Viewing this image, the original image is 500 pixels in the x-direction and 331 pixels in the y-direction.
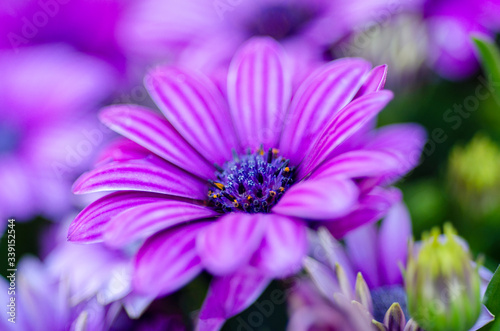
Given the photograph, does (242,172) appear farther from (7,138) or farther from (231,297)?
(7,138)

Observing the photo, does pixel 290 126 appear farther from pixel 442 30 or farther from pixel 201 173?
pixel 442 30

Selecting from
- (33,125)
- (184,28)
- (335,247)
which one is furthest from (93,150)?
(335,247)

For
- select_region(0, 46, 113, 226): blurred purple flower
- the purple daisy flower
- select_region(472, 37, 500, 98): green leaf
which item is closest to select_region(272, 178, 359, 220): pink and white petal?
the purple daisy flower

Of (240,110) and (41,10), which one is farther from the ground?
(41,10)

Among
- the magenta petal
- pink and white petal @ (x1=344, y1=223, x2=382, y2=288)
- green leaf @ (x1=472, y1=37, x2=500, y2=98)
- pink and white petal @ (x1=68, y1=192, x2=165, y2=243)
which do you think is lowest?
pink and white petal @ (x1=344, y1=223, x2=382, y2=288)

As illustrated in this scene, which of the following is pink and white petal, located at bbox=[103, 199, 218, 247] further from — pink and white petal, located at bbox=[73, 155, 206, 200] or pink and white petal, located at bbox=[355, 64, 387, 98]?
pink and white petal, located at bbox=[355, 64, 387, 98]

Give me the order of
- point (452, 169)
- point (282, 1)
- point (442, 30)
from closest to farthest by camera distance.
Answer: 1. point (452, 169)
2. point (442, 30)
3. point (282, 1)

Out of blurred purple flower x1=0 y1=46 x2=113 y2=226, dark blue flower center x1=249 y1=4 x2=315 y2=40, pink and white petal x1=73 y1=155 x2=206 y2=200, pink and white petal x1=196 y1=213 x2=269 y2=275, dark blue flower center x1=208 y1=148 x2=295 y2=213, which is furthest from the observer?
dark blue flower center x1=249 y1=4 x2=315 y2=40
